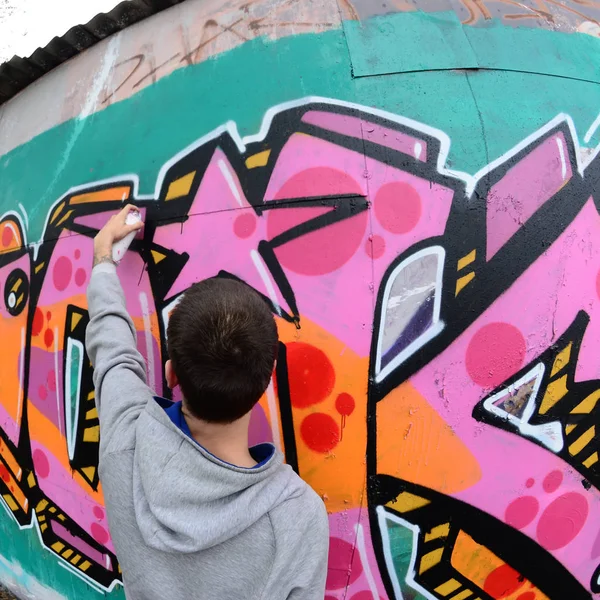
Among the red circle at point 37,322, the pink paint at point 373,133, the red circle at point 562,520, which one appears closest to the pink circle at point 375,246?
the pink paint at point 373,133

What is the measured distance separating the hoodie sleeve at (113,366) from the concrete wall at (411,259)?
0.45m

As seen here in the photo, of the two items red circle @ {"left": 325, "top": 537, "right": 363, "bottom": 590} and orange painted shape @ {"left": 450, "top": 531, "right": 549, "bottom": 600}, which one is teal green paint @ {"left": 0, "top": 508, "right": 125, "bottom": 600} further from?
orange painted shape @ {"left": 450, "top": 531, "right": 549, "bottom": 600}

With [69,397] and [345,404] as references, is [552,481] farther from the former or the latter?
[69,397]

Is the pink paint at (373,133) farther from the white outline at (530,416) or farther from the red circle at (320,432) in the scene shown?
the red circle at (320,432)

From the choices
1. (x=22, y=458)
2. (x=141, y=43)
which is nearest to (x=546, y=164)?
(x=141, y=43)

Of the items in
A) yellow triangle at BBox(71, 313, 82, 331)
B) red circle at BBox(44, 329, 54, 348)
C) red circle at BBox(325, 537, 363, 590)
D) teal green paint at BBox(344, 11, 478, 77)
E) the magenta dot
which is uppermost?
teal green paint at BBox(344, 11, 478, 77)

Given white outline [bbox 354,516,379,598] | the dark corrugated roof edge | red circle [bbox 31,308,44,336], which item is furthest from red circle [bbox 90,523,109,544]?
the dark corrugated roof edge

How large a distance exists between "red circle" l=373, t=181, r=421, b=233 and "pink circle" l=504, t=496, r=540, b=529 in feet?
4.22

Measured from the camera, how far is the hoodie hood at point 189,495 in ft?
4.90

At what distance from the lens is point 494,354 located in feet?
7.20

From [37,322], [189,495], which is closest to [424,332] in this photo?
[189,495]

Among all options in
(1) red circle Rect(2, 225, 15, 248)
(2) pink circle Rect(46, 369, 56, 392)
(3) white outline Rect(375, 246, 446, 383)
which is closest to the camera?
(3) white outline Rect(375, 246, 446, 383)

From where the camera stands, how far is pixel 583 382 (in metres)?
2.29

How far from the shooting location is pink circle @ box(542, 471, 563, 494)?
2.27 meters
